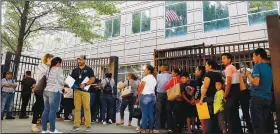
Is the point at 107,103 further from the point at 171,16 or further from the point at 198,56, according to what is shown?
the point at 171,16

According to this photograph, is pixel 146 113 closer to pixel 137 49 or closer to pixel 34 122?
pixel 34 122

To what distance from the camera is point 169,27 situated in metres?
16.6

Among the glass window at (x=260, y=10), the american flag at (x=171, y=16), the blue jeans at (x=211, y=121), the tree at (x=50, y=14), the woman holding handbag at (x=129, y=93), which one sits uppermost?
the american flag at (x=171, y=16)

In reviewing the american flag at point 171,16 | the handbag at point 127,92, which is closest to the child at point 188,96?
the handbag at point 127,92

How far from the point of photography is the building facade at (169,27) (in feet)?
45.2

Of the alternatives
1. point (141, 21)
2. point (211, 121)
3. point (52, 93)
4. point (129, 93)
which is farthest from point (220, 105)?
point (141, 21)

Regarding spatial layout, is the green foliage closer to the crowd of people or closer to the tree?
the tree

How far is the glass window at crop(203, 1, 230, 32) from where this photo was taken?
1456 cm

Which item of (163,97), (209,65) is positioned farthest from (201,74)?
(163,97)

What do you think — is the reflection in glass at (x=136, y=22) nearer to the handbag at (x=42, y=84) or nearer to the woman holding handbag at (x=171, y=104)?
the woman holding handbag at (x=171, y=104)

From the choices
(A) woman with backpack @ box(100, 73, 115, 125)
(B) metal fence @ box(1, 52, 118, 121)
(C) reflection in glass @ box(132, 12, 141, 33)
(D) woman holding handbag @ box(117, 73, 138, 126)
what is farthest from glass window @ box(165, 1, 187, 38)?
(A) woman with backpack @ box(100, 73, 115, 125)

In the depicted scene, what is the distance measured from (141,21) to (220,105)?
13.8 m

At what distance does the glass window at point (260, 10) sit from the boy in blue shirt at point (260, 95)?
33.2 feet

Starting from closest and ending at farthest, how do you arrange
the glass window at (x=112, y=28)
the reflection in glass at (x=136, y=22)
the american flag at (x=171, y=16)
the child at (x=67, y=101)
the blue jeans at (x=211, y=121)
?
the blue jeans at (x=211, y=121) < the child at (x=67, y=101) < the american flag at (x=171, y=16) < the reflection in glass at (x=136, y=22) < the glass window at (x=112, y=28)
